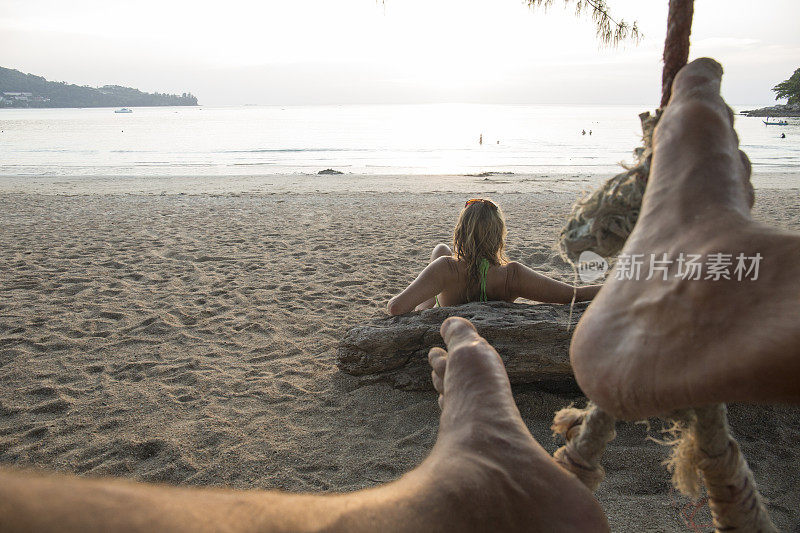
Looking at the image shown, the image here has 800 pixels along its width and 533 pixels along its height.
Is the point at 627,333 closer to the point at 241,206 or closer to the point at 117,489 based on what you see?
the point at 117,489

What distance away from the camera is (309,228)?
28.8 ft

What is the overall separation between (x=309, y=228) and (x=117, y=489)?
850 cm

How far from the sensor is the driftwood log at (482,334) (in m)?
2.95

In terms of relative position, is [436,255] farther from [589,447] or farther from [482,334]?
[589,447]

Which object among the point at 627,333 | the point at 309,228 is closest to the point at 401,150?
the point at 309,228

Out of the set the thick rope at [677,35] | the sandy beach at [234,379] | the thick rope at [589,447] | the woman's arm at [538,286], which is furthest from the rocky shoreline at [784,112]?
the thick rope at [589,447]

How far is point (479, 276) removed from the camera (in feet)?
11.1

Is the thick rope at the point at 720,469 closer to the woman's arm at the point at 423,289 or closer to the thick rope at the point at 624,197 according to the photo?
the thick rope at the point at 624,197

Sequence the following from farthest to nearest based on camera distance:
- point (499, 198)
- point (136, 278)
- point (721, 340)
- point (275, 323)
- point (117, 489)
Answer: point (499, 198)
point (136, 278)
point (275, 323)
point (721, 340)
point (117, 489)

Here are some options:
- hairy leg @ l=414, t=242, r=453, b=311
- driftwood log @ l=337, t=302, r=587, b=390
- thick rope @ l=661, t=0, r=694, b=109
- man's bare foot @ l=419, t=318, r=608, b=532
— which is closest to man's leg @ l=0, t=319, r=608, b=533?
man's bare foot @ l=419, t=318, r=608, b=532

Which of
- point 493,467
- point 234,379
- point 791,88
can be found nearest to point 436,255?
point 234,379

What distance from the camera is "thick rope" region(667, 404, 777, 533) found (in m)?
1.01

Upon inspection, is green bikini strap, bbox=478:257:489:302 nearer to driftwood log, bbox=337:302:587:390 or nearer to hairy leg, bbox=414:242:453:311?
driftwood log, bbox=337:302:587:390

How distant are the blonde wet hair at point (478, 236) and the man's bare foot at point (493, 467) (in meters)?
2.31
